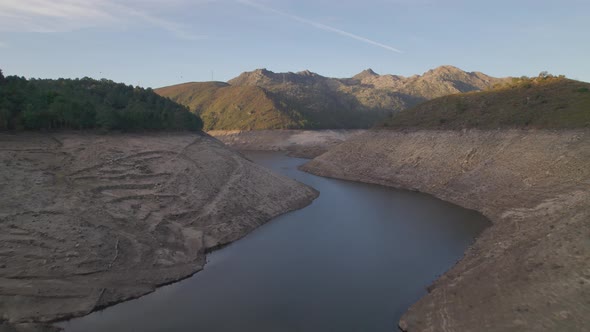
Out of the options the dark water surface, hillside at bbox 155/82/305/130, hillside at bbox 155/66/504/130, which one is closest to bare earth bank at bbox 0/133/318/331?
the dark water surface

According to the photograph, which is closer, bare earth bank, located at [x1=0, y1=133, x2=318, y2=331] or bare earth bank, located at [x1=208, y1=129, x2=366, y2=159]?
bare earth bank, located at [x1=0, y1=133, x2=318, y2=331]

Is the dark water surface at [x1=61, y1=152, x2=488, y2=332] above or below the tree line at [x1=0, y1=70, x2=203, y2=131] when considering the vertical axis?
below

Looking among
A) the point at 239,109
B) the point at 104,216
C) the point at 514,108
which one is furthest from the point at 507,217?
the point at 239,109

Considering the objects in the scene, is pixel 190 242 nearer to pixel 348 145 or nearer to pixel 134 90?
pixel 134 90

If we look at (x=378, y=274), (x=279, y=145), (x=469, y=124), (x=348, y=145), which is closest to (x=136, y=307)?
(x=378, y=274)

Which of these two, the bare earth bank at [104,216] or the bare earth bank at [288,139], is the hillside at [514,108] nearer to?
the bare earth bank at [104,216]

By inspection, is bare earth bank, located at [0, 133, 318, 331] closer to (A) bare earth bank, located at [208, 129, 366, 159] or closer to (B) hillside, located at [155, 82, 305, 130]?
(A) bare earth bank, located at [208, 129, 366, 159]

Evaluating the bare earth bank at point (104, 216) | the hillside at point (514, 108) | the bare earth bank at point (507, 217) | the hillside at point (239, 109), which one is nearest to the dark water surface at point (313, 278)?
the bare earth bank at point (104, 216)
